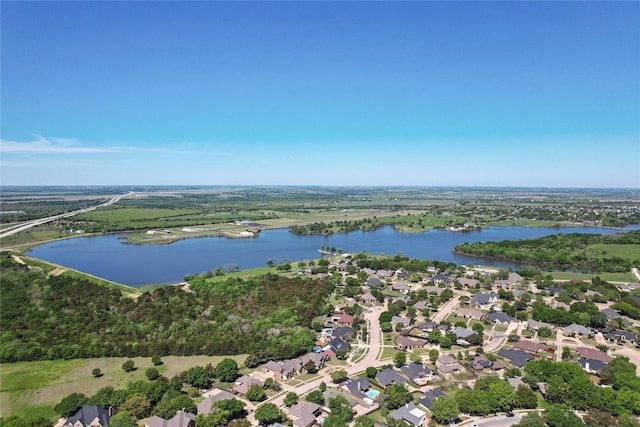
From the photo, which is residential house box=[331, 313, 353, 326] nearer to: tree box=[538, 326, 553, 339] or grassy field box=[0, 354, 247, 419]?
grassy field box=[0, 354, 247, 419]

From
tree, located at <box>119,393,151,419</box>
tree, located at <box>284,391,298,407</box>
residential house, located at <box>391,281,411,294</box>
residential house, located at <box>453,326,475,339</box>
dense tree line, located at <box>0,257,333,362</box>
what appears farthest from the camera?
residential house, located at <box>391,281,411,294</box>

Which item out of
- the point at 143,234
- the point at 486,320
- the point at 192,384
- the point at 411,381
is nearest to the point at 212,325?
the point at 192,384

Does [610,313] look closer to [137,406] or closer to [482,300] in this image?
[482,300]

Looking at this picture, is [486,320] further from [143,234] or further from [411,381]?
[143,234]

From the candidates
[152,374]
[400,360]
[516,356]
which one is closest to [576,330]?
[516,356]

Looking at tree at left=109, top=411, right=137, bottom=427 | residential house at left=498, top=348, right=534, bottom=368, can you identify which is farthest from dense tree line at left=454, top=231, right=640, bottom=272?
tree at left=109, top=411, right=137, bottom=427

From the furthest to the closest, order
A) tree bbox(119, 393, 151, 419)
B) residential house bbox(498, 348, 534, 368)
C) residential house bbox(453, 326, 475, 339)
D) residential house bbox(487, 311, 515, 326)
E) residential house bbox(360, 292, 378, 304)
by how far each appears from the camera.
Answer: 1. residential house bbox(360, 292, 378, 304)
2. residential house bbox(487, 311, 515, 326)
3. residential house bbox(453, 326, 475, 339)
4. residential house bbox(498, 348, 534, 368)
5. tree bbox(119, 393, 151, 419)
